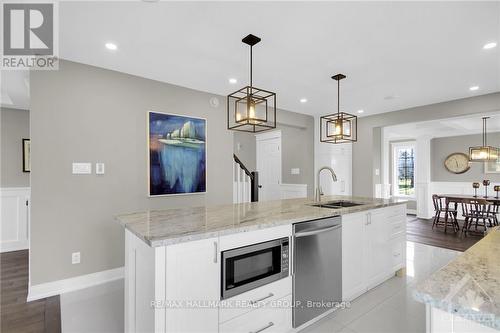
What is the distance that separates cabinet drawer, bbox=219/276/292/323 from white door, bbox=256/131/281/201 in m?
4.42

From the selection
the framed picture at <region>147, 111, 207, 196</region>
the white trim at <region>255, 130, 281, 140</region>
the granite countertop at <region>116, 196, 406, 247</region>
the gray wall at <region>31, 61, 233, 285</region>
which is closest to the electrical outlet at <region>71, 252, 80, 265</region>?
the gray wall at <region>31, 61, 233, 285</region>

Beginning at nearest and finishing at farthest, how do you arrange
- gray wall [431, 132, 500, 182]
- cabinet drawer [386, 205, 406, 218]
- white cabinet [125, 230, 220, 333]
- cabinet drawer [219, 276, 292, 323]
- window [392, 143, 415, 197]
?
white cabinet [125, 230, 220, 333] → cabinet drawer [219, 276, 292, 323] → cabinet drawer [386, 205, 406, 218] → gray wall [431, 132, 500, 182] → window [392, 143, 415, 197]

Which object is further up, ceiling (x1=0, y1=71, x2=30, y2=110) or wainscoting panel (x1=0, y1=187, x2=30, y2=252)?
ceiling (x1=0, y1=71, x2=30, y2=110)

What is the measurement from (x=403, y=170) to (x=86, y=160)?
9.19 m

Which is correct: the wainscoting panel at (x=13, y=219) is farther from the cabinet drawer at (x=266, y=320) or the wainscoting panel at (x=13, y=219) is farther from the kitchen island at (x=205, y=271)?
the cabinet drawer at (x=266, y=320)

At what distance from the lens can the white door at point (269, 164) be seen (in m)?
6.32

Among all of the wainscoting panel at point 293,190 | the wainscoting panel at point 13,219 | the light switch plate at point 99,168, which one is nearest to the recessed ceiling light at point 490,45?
the wainscoting panel at point 293,190

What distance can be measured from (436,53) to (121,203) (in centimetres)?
409

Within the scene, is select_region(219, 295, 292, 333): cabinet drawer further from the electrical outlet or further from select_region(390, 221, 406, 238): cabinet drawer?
the electrical outlet

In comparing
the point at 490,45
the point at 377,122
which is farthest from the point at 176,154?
the point at 377,122

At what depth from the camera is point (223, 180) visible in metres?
4.15

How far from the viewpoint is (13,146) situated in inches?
173

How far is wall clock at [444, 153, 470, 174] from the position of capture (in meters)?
7.07

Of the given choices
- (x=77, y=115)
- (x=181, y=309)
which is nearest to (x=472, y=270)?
(x=181, y=309)
